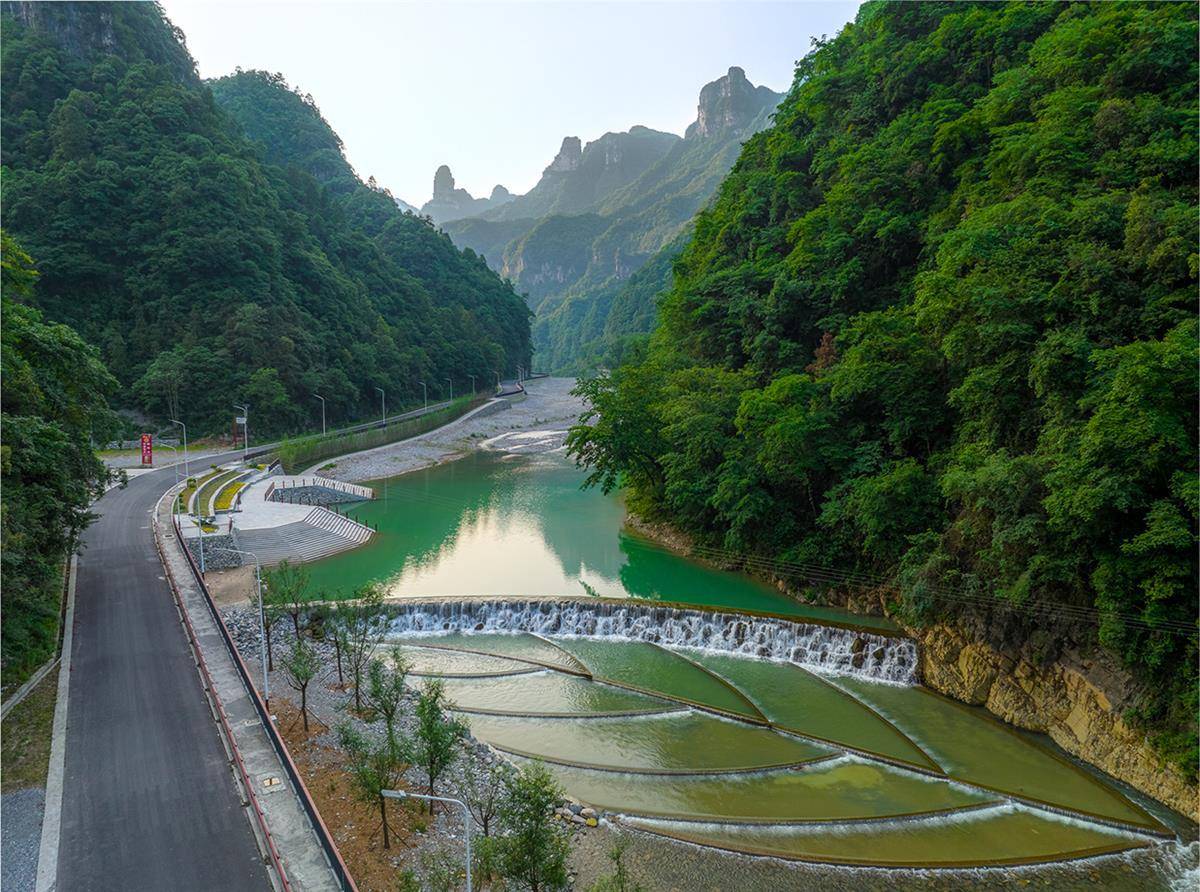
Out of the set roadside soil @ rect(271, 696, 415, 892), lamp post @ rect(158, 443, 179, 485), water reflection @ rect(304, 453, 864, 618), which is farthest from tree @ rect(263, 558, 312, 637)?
lamp post @ rect(158, 443, 179, 485)

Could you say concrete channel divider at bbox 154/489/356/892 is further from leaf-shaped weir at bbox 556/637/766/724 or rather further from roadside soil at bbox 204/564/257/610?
leaf-shaped weir at bbox 556/637/766/724

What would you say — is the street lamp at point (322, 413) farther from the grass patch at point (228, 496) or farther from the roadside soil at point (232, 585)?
the roadside soil at point (232, 585)

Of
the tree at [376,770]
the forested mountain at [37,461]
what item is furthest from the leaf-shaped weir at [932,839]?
the forested mountain at [37,461]

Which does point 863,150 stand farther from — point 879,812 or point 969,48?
point 879,812

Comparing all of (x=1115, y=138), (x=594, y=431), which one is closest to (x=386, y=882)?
(x=594, y=431)

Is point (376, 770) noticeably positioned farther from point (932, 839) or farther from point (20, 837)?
point (932, 839)

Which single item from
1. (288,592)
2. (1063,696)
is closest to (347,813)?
(288,592)
